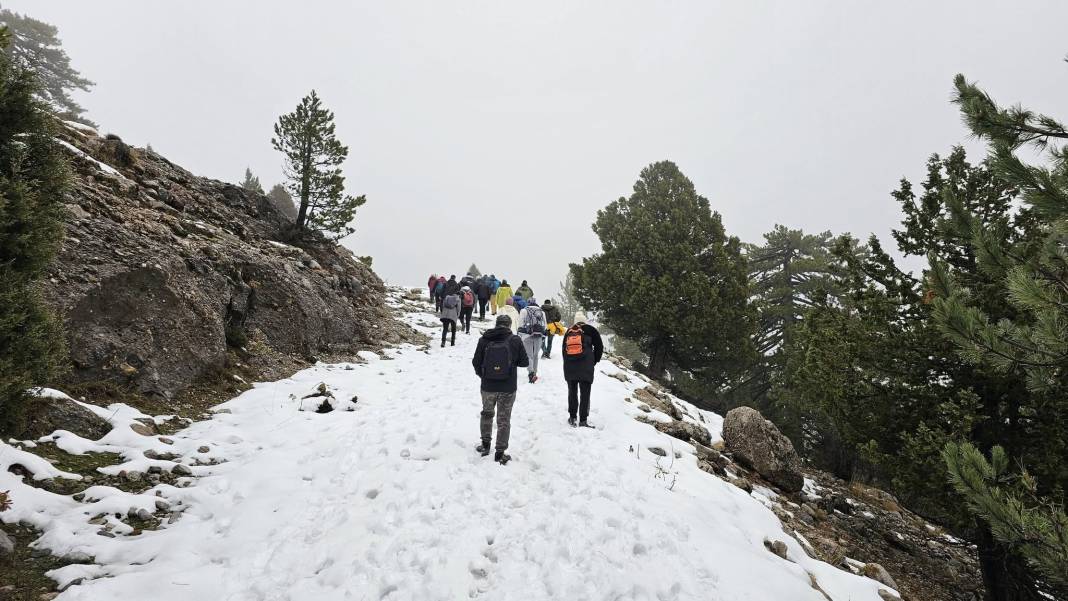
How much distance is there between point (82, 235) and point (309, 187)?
1177 centimetres

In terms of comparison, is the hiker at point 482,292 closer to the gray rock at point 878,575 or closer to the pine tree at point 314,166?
the pine tree at point 314,166

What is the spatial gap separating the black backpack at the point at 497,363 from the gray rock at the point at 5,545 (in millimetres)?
4791

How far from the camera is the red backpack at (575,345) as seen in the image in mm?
8117

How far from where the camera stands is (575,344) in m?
8.17

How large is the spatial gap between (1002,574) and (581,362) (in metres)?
7.11

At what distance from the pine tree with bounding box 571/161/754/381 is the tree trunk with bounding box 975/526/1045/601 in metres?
10.6

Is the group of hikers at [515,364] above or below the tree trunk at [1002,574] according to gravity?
above

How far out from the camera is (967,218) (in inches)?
196

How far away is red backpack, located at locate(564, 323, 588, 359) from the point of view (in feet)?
26.6

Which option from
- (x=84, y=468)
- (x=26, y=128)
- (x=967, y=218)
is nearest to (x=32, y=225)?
(x=26, y=128)

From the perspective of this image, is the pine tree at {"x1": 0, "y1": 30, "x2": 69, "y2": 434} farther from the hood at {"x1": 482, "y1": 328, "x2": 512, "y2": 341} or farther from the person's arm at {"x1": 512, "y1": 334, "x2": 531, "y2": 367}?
the person's arm at {"x1": 512, "y1": 334, "x2": 531, "y2": 367}

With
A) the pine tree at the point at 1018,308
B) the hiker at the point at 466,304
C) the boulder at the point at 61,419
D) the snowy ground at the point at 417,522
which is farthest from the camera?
the hiker at the point at 466,304

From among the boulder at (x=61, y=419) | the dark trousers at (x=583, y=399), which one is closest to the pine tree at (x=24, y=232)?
the boulder at (x=61, y=419)

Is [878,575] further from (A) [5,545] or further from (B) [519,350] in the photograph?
(A) [5,545]
